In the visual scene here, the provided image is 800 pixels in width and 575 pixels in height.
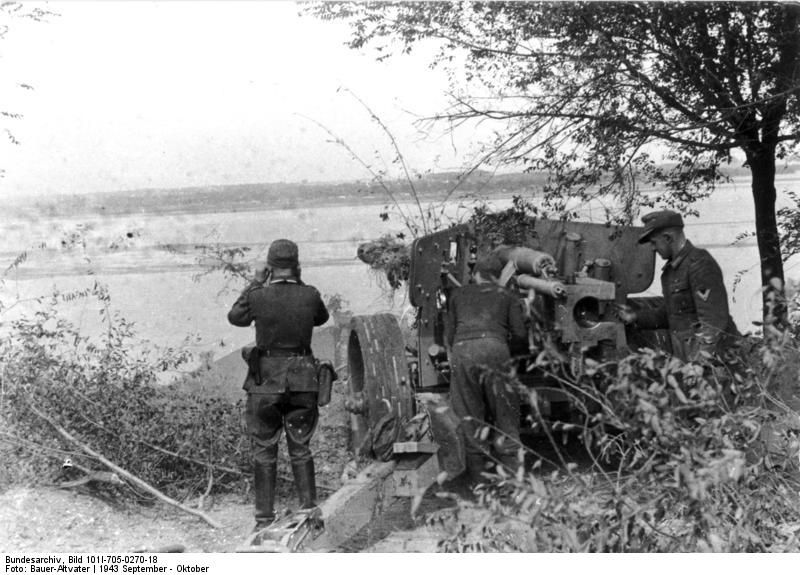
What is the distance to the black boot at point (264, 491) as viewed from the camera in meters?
6.14

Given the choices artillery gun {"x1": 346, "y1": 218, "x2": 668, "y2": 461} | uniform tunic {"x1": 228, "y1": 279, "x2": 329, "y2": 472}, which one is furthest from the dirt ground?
artillery gun {"x1": 346, "y1": 218, "x2": 668, "y2": 461}

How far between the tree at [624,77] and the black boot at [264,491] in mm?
2511

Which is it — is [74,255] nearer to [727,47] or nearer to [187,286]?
[187,286]

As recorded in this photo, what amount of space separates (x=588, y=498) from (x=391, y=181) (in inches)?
135

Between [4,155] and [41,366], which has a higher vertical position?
[4,155]

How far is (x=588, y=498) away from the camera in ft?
14.2

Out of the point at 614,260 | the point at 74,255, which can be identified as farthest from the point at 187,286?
the point at 614,260

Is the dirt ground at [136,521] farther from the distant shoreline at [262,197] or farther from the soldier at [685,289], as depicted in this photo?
the soldier at [685,289]

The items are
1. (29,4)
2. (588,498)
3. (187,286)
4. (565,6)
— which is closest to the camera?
(588,498)

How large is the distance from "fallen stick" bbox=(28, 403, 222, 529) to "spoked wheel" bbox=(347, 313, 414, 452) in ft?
3.50

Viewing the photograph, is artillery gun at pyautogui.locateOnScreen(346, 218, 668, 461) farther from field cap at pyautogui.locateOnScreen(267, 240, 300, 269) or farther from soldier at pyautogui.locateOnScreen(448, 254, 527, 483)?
field cap at pyautogui.locateOnScreen(267, 240, 300, 269)

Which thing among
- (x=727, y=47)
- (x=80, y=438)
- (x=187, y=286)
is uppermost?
(x=727, y=47)

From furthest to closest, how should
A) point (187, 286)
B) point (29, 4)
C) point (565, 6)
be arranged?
1. point (187, 286)
2. point (565, 6)
3. point (29, 4)

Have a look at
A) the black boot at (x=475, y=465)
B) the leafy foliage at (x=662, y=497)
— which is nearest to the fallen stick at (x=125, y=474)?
the black boot at (x=475, y=465)
